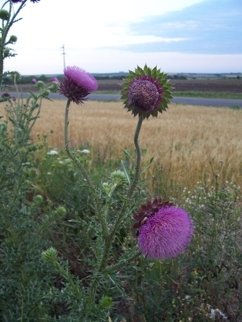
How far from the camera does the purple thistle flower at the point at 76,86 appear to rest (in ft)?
6.86

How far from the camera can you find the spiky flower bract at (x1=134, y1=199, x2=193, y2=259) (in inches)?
63.5

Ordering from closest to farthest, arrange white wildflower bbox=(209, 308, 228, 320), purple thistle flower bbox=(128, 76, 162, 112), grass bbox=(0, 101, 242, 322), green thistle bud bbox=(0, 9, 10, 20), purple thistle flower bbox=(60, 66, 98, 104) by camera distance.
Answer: purple thistle flower bbox=(128, 76, 162, 112) → grass bbox=(0, 101, 242, 322) → purple thistle flower bbox=(60, 66, 98, 104) → white wildflower bbox=(209, 308, 228, 320) → green thistle bud bbox=(0, 9, 10, 20)

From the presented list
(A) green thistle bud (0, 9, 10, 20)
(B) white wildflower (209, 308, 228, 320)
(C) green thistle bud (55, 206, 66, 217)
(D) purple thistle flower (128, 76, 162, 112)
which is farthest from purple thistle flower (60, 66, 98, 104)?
(B) white wildflower (209, 308, 228, 320)

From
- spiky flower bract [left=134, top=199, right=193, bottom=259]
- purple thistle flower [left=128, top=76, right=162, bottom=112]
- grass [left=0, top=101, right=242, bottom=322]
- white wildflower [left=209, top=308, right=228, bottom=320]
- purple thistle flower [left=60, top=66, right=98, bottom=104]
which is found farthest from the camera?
Answer: white wildflower [left=209, top=308, right=228, bottom=320]

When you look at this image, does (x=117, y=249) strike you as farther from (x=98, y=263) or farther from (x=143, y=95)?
(x=143, y=95)

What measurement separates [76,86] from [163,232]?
74cm

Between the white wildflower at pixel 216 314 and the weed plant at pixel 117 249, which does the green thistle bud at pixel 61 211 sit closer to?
the weed plant at pixel 117 249

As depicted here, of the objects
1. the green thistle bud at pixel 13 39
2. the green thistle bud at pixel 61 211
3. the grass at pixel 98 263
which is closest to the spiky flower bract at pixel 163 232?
the grass at pixel 98 263

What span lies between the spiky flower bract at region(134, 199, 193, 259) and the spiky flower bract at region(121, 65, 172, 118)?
1.03 feet

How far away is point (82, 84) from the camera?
2090 mm

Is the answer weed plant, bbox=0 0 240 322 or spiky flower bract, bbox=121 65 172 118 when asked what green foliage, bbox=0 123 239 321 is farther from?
spiky flower bract, bbox=121 65 172 118

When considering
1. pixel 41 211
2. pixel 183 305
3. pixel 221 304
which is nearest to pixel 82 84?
pixel 183 305

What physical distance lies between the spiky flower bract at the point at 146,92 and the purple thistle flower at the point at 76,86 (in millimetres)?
243

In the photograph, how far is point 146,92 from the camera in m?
1.72
